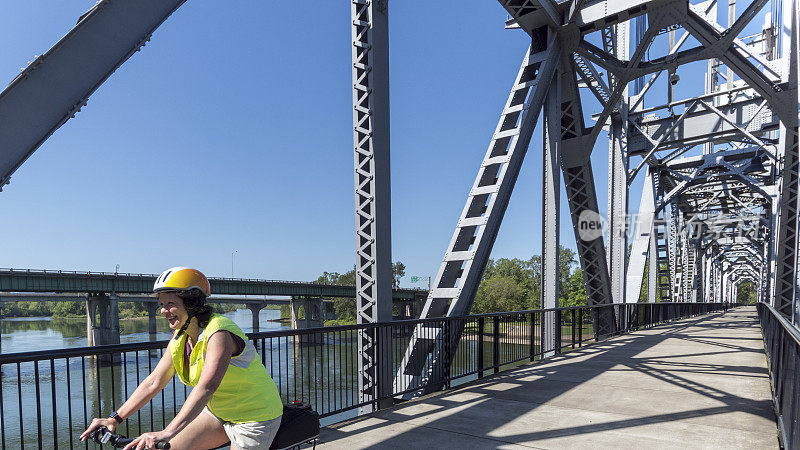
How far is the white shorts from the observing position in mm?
2309

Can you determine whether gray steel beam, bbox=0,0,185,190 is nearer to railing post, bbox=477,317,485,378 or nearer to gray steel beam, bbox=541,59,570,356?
railing post, bbox=477,317,485,378

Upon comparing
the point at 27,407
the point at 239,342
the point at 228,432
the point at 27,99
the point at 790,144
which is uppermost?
the point at 790,144

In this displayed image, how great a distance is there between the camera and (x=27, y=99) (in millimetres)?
3189

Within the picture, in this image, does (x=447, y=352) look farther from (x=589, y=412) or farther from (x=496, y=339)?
(x=589, y=412)

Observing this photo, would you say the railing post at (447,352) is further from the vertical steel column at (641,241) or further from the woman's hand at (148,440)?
the vertical steel column at (641,241)

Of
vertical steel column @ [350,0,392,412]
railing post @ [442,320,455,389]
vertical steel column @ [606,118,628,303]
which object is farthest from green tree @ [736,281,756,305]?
vertical steel column @ [350,0,392,412]

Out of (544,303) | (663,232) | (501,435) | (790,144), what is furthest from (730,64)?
(663,232)

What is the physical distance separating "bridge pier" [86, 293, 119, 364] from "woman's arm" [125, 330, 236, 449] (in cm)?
5736

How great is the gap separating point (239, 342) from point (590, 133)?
11.9 metres

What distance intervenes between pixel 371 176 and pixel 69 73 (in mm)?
3561

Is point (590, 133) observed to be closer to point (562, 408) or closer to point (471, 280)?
point (471, 280)

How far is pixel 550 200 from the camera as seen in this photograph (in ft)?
35.0

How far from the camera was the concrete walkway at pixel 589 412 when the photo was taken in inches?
195

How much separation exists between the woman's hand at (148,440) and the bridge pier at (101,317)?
57.3 meters
